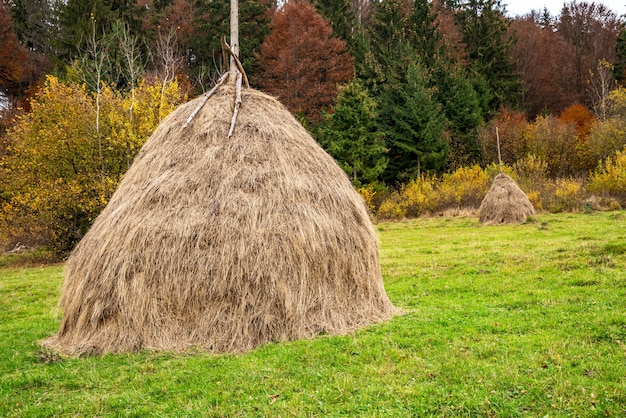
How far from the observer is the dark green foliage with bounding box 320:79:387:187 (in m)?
32.8

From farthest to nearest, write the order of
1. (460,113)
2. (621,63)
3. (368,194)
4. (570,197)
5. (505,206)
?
(621,63) < (460,113) < (368,194) < (570,197) < (505,206)

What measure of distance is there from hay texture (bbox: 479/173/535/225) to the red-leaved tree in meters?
15.3

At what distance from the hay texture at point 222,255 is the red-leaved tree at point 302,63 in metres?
27.4

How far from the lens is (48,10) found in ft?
130

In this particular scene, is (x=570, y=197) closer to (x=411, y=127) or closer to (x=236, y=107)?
(x=411, y=127)

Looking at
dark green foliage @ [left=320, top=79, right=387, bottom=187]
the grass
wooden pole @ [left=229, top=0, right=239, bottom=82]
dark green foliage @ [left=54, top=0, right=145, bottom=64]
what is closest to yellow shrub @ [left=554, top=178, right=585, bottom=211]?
dark green foliage @ [left=320, top=79, right=387, bottom=187]

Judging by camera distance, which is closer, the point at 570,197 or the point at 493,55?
the point at 570,197

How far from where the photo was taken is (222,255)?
6.91m

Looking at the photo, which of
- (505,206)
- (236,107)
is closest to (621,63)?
(505,206)

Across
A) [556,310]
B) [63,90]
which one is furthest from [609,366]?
[63,90]

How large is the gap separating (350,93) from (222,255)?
27549 millimetres

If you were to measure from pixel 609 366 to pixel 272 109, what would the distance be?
6.26m

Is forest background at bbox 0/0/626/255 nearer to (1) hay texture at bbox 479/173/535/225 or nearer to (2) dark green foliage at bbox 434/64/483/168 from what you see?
(2) dark green foliage at bbox 434/64/483/168

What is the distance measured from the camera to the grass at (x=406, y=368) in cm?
481
